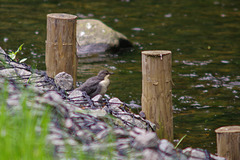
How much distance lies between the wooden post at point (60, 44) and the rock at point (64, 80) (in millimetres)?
287

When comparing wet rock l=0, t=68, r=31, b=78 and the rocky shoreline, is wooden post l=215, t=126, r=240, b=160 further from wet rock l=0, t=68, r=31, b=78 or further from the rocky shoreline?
wet rock l=0, t=68, r=31, b=78

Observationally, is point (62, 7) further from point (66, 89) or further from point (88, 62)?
point (66, 89)

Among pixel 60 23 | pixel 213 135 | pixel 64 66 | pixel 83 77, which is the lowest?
pixel 213 135

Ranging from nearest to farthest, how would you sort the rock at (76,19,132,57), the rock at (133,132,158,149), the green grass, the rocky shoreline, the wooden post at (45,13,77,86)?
the green grass → the rocky shoreline → the rock at (133,132,158,149) → the wooden post at (45,13,77,86) → the rock at (76,19,132,57)

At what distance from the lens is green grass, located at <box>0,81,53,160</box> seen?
10.1 feet

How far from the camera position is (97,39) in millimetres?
11773

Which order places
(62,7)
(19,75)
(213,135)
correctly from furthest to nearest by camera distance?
1. (62,7)
2. (213,135)
3. (19,75)

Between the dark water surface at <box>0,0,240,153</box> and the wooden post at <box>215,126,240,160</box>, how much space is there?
1.94 meters

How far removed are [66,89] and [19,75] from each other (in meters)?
0.72

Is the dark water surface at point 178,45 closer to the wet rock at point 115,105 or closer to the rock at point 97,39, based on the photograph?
the rock at point 97,39

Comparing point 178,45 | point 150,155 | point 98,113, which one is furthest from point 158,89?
point 178,45

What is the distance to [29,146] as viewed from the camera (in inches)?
121

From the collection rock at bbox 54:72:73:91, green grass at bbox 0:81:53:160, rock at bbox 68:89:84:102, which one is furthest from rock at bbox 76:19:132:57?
green grass at bbox 0:81:53:160

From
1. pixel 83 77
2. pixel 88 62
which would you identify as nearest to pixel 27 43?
pixel 88 62
